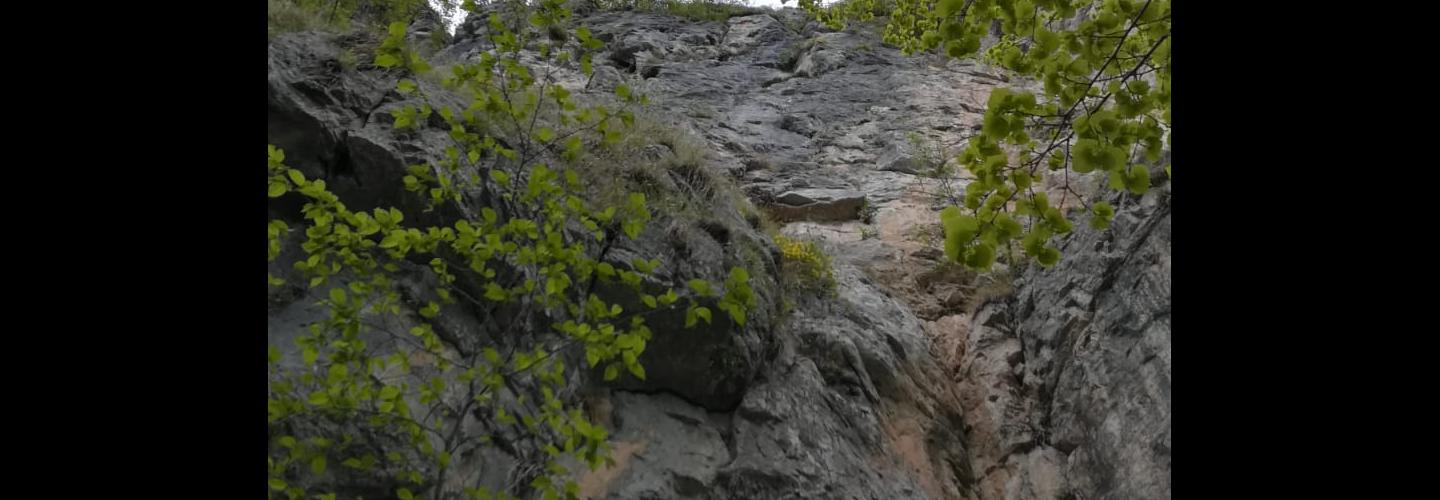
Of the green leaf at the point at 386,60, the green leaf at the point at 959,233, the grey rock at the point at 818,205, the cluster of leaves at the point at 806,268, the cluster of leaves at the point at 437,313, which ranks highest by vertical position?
the green leaf at the point at 386,60

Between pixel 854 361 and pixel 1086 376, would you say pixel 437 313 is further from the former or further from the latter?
pixel 1086 376

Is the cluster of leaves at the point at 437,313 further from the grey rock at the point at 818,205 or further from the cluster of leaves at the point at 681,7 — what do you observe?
the cluster of leaves at the point at 681,7

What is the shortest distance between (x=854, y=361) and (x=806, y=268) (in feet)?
4.00

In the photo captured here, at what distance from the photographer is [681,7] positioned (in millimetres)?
18062

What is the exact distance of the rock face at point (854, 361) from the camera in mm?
4609

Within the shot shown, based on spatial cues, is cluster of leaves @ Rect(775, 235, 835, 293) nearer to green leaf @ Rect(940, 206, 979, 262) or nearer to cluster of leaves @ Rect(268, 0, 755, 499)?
cluster of leaves @ Rect(268, 0, 755, 499)

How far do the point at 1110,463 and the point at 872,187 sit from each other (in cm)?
621

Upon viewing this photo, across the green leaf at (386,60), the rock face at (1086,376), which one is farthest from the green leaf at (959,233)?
the rock face at (1086,376)

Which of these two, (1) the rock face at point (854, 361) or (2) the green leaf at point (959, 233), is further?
(1) the rock face at point (854, 361)

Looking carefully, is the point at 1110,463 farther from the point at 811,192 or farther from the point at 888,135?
the point at 888,135

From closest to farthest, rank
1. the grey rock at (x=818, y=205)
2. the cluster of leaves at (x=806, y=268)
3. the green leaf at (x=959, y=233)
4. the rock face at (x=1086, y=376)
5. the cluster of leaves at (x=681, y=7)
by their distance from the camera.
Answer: the green leaf at (x=959, y=233), the rock face at (x=1086, y=376), the cluster of leaves at (x=806, y=268), the grey rock at (x=818, y=205), the cluster of leaves at (x=681, y=7)

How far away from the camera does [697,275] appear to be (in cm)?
569

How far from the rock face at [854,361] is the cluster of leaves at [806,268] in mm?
189

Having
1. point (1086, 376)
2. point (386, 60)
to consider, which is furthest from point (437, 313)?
point (1086, 376)
